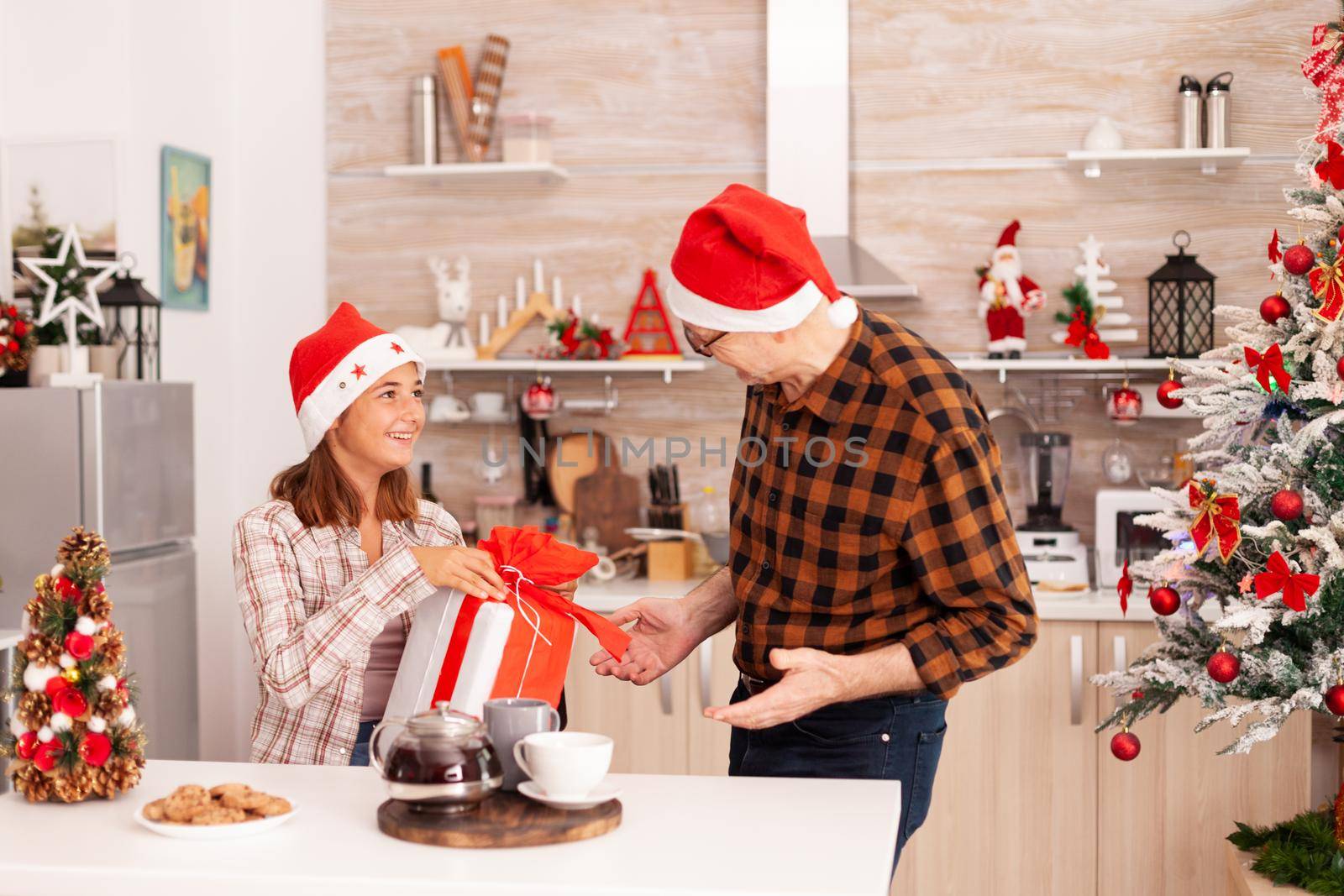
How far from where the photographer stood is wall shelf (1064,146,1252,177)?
386 centimetres

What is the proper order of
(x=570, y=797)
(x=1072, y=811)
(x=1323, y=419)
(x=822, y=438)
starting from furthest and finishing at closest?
(x=1072, y=811) → (x=1323, y=419) → (x=822, y=438) → (x=570, y=797)

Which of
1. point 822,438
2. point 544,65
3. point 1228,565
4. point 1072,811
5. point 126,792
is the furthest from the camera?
point 544,65

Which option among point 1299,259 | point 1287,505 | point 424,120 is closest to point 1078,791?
point 1287,505

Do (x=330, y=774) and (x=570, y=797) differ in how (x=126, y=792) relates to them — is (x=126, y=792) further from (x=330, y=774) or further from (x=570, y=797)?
(x=570, y=797)

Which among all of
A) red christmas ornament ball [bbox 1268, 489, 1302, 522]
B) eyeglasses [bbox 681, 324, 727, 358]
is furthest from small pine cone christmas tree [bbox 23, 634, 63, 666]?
red christmas ornament ball [bbox 1268, 489, 1302, 522]

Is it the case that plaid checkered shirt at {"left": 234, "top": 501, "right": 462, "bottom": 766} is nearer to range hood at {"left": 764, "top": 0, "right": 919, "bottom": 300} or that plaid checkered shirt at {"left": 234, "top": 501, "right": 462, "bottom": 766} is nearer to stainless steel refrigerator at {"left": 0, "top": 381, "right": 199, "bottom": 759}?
stainless steel refrigerator at {"left": 0, "top": 381, "right": 199, "bottom": 759}

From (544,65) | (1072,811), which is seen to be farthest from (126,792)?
(544,65)

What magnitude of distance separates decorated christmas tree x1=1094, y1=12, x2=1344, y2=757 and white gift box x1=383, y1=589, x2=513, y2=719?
1.48 metres

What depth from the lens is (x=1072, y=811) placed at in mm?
3523

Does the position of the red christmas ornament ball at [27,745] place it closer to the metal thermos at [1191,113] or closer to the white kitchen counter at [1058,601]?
the white kitchen counter at [1058,601]

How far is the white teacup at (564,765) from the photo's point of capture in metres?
1.54

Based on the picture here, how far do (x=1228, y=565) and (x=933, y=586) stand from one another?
4.21ft

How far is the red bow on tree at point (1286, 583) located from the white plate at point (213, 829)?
1.84 m

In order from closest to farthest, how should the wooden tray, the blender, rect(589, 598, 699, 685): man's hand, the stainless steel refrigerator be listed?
the wooden tray < rect(589, 598, 699, 685): man's hand < the stainless steel refrigerator < the blender
